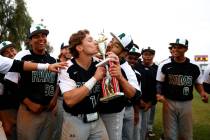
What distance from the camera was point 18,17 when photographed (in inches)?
1268

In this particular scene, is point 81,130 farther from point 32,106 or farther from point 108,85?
point 32,106

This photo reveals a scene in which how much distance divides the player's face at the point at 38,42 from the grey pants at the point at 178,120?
10.2 feet

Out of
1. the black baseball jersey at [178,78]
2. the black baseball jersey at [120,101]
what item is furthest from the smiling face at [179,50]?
the black baseball jersey at [120,101]

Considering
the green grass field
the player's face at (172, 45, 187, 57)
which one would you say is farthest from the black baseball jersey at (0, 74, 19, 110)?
the green grass field

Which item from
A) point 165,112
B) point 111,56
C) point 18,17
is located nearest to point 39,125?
point 111,56

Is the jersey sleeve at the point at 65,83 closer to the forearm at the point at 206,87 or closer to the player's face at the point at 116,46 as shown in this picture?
the player's face at the point at 116,46

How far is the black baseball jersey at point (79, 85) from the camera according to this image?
4672 millimetres

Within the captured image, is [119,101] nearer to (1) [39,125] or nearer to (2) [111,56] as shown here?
(2) [111,56]

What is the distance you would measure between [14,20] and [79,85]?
94.0 ft

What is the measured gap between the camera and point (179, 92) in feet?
25.6

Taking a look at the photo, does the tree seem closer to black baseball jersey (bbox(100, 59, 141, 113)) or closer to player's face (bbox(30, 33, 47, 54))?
player's face (bbox(30, 33, 47, 54))

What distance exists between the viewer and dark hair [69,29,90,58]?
487 centimetres

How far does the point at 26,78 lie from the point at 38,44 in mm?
594

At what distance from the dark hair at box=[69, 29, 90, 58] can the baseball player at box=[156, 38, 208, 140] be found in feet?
10.9
